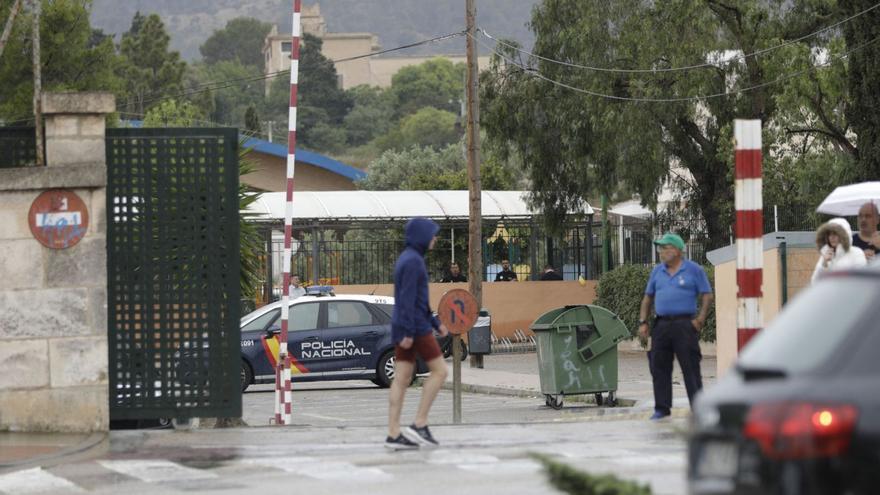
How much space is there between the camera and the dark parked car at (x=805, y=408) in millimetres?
5016

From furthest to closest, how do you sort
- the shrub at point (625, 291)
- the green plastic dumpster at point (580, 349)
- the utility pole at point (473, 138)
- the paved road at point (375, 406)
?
the shrub at point (625, 291) → the utility pole at point (473, 138) → the green plastic dumpster at point (580, 349) → the paved road at point (375, 406)

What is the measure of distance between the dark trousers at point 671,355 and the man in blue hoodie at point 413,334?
2538 mm

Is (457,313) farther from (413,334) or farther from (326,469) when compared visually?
(326,469)

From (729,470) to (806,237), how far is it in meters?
13.1

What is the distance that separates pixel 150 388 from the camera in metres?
12.9

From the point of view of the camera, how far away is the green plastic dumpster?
20.2 m

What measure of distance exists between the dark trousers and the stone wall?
15.1 ft

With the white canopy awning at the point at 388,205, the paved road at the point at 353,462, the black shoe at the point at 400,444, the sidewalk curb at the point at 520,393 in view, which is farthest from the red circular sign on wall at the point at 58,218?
the white canopy awning at the point at 388,205

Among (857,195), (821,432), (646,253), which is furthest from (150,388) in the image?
(646,253)

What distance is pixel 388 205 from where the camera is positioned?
1640 inches

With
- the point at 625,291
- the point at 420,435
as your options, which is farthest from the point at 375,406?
the point at 625,291

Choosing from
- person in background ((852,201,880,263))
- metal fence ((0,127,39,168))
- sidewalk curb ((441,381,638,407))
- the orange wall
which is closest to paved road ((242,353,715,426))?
sidewalk curb ((441,381,638,407))

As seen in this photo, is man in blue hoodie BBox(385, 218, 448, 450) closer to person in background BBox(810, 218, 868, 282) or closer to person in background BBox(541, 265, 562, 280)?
person in background BBox(810, 218, 868, 282)

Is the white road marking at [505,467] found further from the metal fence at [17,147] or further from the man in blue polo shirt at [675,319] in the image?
the metal fence at [17,147]
